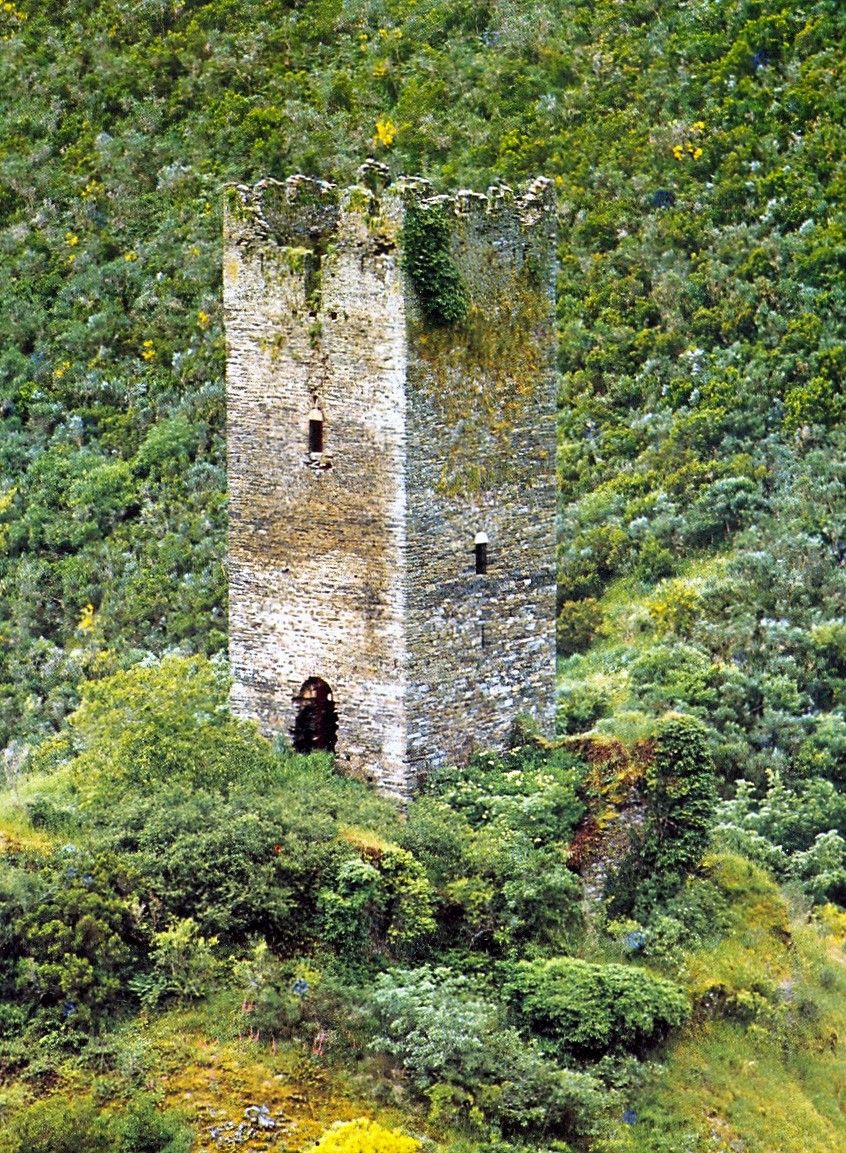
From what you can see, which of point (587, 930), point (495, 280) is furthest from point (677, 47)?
point (587, 930)

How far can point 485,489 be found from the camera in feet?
85.9

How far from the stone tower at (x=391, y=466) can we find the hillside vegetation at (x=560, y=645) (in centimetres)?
58

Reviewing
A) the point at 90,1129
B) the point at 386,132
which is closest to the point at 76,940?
the point at 90,1129

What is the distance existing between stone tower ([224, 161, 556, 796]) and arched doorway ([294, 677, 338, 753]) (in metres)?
0.02

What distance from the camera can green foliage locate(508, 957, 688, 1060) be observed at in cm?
2408

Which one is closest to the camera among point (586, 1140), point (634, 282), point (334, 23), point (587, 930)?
point (586, 1140)

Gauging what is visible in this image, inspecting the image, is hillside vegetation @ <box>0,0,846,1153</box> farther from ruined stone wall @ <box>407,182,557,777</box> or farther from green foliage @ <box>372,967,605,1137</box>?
ruined stone wall @ <box>407,182,557,777</box>

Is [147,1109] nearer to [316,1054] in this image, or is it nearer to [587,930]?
[316,1054]

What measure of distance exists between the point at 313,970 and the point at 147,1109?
2341 mm

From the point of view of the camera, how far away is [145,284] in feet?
153

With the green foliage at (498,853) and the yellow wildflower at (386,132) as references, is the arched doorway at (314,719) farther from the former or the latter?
the yellow wildflower at (386,132)

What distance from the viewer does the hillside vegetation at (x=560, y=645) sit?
74.7 ft

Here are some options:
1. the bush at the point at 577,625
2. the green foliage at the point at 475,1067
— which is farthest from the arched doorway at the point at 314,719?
the bush at the point at 577,625

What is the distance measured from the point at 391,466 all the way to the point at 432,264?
5.61ft
